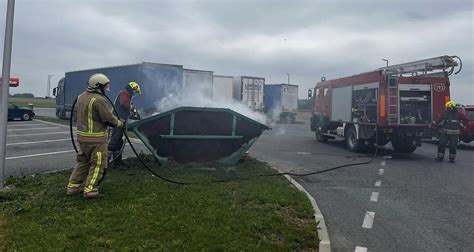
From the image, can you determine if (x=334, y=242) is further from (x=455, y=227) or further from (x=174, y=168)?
(x=174, y=168)

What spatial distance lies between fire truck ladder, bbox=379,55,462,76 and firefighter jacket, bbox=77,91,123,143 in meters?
9.50

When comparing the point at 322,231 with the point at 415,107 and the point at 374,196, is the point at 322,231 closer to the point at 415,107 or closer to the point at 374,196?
the point at 374,196

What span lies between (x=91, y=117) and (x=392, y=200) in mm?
5163

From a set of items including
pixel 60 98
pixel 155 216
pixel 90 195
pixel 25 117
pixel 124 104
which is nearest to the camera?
pixel 155 216

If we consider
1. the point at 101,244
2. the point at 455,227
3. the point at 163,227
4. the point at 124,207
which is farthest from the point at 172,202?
the point at 455,227

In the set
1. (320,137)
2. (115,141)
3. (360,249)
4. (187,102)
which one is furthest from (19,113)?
(360,249)

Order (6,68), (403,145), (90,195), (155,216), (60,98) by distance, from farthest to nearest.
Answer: (60,98) → (403,145) → (6,68) → (90,195) → (155,216)

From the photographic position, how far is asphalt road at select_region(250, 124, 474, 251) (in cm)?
516

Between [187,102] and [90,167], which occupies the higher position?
[187,102]

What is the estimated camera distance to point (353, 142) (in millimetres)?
14672

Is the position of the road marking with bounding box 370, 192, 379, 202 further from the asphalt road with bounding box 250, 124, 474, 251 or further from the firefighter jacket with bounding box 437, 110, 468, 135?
the firefighter jacket with bounding box 437, 110, 468, 135

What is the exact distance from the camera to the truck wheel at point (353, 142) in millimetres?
14226

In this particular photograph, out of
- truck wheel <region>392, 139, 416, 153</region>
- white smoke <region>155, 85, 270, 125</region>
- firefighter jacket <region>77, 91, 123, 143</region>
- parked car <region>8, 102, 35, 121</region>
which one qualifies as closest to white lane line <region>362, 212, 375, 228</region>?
firefighter jacket <region>77, 91, 123, 143</region>

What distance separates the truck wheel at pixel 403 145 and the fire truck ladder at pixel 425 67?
84.5 inches
